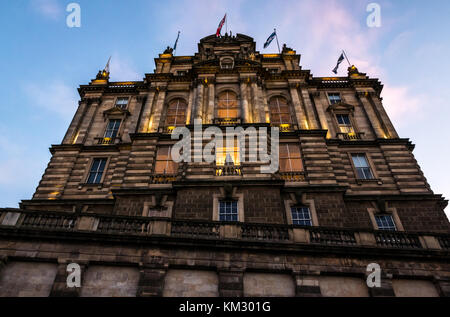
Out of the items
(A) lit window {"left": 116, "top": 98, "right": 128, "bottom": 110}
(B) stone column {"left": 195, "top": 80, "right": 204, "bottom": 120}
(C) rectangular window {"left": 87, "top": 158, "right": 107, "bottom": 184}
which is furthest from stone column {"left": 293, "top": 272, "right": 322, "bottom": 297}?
(A) lit window {"left": 116, "top": 98, "right": 128, "bottom": 110}

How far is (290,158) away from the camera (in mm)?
22172

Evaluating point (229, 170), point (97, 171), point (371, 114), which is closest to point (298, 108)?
point (371, 114)

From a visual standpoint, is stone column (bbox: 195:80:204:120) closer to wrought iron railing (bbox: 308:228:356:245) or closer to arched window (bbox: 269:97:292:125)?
arched window (bbox: 269:97:292:125)

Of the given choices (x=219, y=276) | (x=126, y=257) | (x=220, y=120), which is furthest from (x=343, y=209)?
(x=126, y=257)

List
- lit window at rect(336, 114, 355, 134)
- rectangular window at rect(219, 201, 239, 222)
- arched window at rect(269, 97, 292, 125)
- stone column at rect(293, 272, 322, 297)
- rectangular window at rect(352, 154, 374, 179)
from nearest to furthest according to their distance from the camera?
stone column at rect(293, 272, 322, 297) < rectangular window at rect(219, 201, 239, 222) < rectangular window at rect(352, 154, 374, 179) < arched window at rect(269, 97, 292, 125) < lit window at rect(336, 114, 355, 134)

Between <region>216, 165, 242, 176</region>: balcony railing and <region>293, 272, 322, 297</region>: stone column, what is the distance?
8643mm

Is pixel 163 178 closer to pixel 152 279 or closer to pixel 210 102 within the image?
pixel 210 102

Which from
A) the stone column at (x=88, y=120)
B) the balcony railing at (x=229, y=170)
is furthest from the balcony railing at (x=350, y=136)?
the stone column at (x=88, y=120)

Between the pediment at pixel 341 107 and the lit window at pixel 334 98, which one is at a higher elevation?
the lit window at pixel 334 98

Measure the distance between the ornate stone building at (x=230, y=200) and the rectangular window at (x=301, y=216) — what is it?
5.1 inches

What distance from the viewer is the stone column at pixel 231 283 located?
12.1 m

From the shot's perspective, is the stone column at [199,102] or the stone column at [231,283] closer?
the stone column at [231,283]

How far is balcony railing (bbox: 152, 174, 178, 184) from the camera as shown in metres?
21.1

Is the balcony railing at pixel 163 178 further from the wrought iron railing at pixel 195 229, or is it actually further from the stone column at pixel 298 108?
the stone column at pixel 298 108
